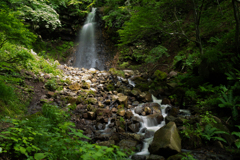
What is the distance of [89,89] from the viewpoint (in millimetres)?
8250

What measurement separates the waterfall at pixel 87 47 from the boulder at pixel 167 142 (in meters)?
10.9

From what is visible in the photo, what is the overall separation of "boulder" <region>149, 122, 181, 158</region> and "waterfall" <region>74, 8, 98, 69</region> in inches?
429

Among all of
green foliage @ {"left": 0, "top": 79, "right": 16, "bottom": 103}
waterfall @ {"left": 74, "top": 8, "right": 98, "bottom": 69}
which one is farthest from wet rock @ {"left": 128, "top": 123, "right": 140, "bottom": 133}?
waterfall @ {"left": 74, "top": 8, "right": 98, "bottom": 69}

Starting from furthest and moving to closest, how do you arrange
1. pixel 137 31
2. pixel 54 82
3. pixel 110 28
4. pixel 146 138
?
pixel 110 28
pixel 54 82
pixel 137 31
pixel 146 138

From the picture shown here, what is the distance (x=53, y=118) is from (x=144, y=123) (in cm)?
367

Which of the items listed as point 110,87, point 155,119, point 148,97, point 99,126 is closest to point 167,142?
point 155,119

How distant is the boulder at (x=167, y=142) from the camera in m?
3.67

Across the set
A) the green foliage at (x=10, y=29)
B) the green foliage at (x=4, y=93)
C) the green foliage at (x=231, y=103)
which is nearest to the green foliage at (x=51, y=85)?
the green foliage at (x=4, y=93)

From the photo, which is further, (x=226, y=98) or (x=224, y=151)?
(x=226, y=98)

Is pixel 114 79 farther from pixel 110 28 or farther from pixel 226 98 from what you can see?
pixel 110 28

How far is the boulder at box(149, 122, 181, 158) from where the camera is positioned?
12.1 ft

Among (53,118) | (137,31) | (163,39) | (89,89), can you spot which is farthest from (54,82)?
(163,39)

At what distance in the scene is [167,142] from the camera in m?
3.76

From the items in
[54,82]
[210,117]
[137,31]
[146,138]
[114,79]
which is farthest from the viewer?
[114,79]
